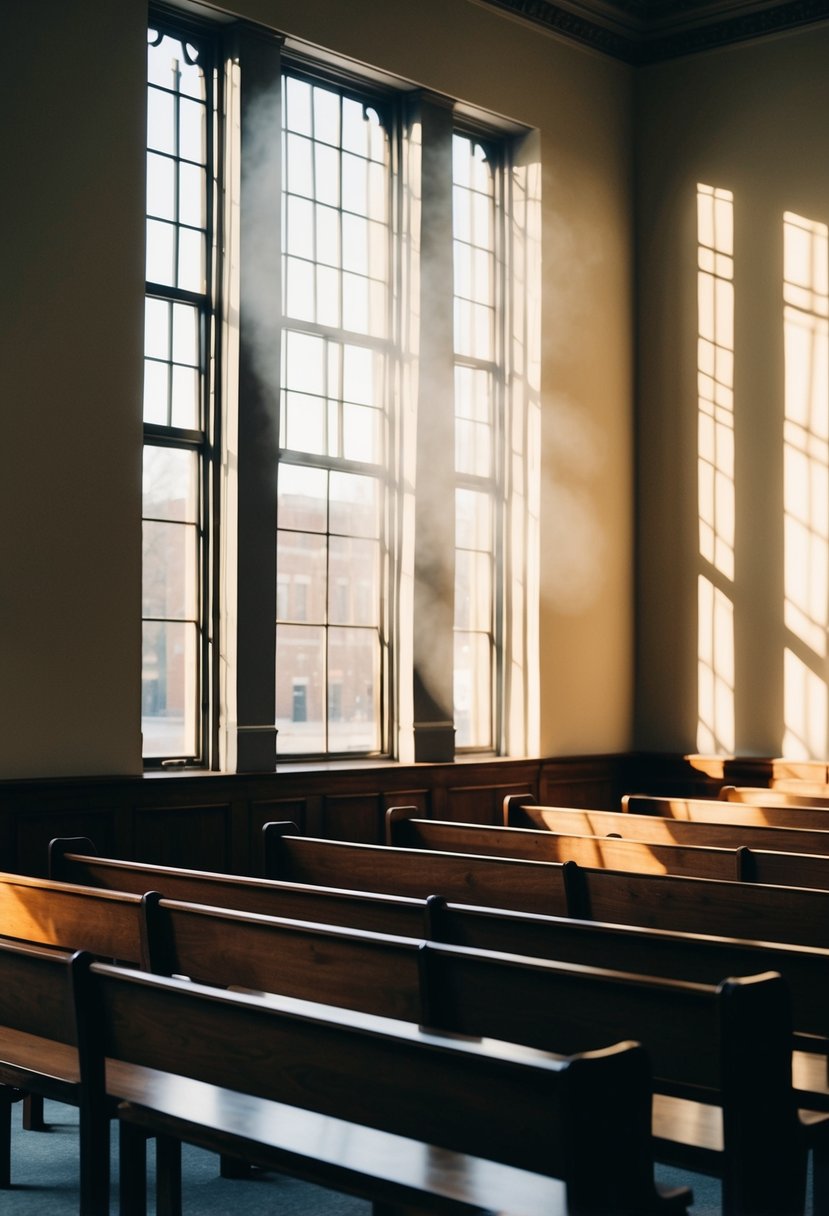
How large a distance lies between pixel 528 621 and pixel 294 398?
2124mm

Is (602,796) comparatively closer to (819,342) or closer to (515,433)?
(515,433)

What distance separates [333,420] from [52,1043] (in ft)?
15.6

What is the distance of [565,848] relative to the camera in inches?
201

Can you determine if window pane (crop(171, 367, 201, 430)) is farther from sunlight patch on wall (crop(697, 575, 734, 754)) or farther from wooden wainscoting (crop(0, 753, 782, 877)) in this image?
sunlight patch on wall (crop(697, 575, 734, 754))

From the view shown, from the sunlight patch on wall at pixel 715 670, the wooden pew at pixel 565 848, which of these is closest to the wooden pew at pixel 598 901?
the wooden pew at pixel 565 848

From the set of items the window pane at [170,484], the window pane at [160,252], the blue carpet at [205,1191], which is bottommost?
the blue carpet at [205,1191]

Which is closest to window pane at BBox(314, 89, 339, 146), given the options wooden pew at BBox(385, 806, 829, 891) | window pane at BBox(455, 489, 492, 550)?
window pane at BBox(455, 489, 492, 550)

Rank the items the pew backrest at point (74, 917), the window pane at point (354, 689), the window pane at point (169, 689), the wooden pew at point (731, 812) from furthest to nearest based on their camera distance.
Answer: the window pane at point (354, 689)
the window pane at point (169, 689)
the wooden pew at point (731, 812)
the pew backrest at point (74, 917)

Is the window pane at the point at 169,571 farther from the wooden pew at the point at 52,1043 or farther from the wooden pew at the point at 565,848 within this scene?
the wooden pew at the point at 52,1043

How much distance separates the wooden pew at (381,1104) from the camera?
A: 5.93ft

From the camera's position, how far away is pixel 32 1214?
3.45 m

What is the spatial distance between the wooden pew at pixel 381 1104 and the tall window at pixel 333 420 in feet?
14.9

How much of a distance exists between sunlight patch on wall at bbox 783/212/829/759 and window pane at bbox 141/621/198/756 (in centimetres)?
378

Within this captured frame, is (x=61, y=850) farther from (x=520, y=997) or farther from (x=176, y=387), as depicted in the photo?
(x=176, y=387)
